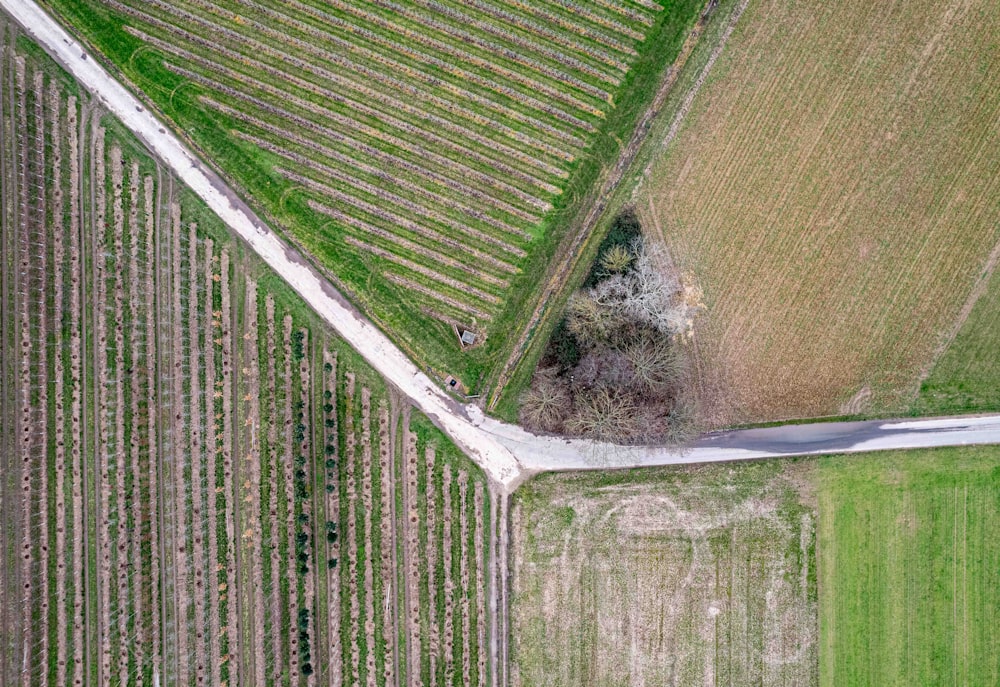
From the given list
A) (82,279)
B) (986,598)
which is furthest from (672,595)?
(82,279)

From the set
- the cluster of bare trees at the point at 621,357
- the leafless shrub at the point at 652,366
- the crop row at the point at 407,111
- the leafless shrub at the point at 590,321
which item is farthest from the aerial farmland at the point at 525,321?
the leafless shrub at the point at 652,366

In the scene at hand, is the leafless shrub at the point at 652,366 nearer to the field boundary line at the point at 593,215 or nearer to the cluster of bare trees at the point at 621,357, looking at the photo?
the cluster of bare trees at the point at 621,357

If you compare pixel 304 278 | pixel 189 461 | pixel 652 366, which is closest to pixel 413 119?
pixel 304 278

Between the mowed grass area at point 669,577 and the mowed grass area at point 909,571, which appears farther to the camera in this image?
the mowed grass area at point 669,577

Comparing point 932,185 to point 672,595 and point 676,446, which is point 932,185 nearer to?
point 676,446

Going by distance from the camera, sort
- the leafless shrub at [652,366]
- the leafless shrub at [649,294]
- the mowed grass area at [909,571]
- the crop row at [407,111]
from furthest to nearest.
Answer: the mowed grass area at [909,571] → the crop row at [407,111] → the leafless shrub at [649,294] → the leafless shrub at [652,366]

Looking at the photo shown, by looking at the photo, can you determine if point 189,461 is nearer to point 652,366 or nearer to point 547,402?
point 547,402
